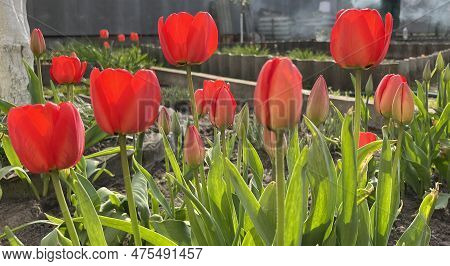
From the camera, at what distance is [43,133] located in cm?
65

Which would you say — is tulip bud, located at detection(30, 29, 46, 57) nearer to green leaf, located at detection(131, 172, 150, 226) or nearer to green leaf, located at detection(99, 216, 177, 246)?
green leaf, located at detection(131, 172, 150, 226)

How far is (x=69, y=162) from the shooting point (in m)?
0.67

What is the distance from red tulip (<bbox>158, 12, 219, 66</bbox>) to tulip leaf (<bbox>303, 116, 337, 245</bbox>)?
305mm

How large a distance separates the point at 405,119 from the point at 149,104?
0.49m

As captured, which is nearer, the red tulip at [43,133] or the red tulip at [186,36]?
the red tulip at [43,133]

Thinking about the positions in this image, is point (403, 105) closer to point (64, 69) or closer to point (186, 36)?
point (186, 36)

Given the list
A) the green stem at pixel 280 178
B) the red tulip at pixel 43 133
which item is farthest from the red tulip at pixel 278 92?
the red tulip at pixel 43 133

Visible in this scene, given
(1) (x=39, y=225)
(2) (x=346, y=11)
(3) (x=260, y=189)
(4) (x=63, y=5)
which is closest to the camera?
(2) (x=346, y=11)

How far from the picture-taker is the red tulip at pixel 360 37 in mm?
840

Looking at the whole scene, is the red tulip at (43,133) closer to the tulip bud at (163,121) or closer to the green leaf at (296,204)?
the green leaf at (296,204)

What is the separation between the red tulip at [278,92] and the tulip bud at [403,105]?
37cm

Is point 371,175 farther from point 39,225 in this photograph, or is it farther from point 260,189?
point 39,225

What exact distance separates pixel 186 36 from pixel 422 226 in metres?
0.60
